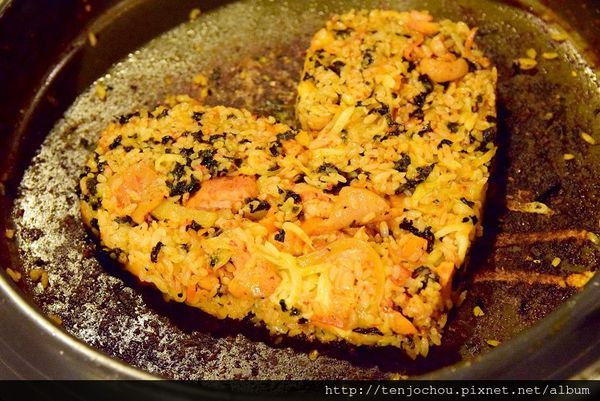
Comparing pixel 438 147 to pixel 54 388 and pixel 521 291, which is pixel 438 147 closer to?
pixel 521 291

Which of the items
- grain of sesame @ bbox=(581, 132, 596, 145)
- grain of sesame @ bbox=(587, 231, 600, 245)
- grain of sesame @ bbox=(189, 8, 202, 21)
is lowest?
grain of sesame @ bbox=(587, 231, 600, 245)

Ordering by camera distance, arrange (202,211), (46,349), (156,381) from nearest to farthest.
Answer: (156,381) → (46,349) → (202,211)

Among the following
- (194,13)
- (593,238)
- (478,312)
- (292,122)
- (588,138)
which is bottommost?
(478,312)

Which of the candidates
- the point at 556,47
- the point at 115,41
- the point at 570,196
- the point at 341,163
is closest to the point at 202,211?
the point at 341,163

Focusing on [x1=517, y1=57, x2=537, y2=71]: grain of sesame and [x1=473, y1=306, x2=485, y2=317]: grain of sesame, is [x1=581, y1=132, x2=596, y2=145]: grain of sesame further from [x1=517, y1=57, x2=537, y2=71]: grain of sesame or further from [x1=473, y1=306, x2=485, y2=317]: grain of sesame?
[x1=473, y1=306, x2=485, y2=317]: grain of sesame

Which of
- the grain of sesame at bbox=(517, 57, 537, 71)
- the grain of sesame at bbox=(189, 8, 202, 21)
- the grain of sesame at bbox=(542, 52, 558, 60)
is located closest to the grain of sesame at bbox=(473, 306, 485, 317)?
the grain of sesame at bbox=(517, 57, 537, 71)

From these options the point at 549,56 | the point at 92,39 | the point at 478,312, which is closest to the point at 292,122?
the point at 92,39

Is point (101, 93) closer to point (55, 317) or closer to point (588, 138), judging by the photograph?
point (55, 317)

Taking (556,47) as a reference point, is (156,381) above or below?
below

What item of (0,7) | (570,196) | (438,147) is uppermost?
(0,7)
